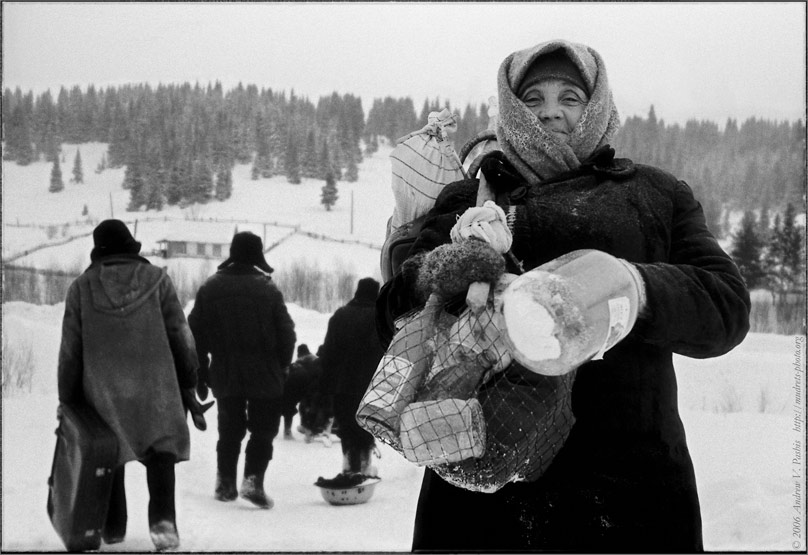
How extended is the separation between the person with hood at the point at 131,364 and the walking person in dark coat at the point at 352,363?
5.52ft

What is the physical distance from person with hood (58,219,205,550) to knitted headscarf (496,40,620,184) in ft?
11.8

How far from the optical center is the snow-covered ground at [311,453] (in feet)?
17.8

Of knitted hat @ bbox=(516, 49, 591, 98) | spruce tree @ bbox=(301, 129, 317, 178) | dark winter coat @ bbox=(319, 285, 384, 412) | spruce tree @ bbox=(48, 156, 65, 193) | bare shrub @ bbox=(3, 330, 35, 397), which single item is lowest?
bare shrub @ bbox=(3, 330, 35, 397)

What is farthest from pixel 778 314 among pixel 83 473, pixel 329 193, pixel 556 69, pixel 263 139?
pixel 556 69

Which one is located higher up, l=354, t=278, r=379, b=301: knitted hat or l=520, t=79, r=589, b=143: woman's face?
l=520, t=79, r=589, b=143: woman's face

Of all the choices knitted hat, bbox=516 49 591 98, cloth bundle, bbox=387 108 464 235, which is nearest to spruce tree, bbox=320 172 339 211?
cloth bundle, bbox=387 108 464 235

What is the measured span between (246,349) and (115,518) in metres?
1.48

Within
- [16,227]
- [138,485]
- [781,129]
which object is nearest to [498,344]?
[138,485]

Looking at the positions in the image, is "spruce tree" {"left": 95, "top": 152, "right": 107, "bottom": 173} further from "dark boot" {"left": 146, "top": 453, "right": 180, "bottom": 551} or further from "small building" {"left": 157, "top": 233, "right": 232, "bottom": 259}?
"dark boot" {"left": 146, "top": 453, "right": 180, "bottom": 551}

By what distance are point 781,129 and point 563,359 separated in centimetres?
1828

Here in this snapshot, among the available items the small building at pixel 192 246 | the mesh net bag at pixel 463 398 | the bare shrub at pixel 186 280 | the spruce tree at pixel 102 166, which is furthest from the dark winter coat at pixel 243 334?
the spruce tree at pixel 102 166

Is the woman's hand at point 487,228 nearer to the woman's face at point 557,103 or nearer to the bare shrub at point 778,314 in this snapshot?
the woman's face at point 557,103

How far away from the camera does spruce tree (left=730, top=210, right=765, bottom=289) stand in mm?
13195

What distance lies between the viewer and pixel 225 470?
247 inches
